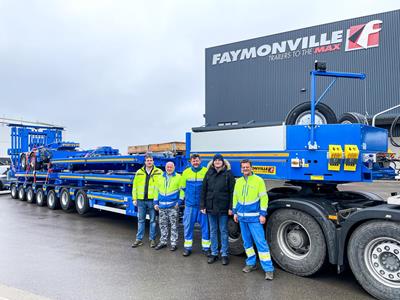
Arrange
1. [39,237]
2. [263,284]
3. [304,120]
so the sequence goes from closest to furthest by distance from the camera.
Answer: [263,284] → [304,120] → [39,237]

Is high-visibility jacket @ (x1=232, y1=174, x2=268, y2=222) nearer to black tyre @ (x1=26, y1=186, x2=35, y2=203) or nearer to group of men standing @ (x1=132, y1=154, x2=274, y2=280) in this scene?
group of men standing @ (x1=132, y1=154, x2=274, y2=280)

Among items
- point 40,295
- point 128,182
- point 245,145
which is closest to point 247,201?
point 245,145

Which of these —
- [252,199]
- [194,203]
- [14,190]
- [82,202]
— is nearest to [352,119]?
[252,199]

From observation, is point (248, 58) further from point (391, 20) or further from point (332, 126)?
point (332, 126)

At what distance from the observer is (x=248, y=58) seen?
2611 centimetres

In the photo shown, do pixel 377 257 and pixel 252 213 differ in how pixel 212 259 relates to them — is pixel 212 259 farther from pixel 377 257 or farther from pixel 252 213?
pixel 377 257

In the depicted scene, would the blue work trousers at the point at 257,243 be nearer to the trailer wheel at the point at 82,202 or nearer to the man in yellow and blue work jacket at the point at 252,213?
the man in yellow and blue work jacket at the point at 252,213

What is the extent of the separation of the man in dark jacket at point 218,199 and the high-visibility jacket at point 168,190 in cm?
83

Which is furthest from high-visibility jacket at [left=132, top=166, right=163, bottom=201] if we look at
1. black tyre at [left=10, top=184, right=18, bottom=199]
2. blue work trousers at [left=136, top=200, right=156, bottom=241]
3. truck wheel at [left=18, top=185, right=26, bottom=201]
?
black tyre at [left=10, top=184, right=18, bottom=199]

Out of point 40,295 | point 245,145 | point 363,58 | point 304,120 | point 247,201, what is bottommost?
point 40,295

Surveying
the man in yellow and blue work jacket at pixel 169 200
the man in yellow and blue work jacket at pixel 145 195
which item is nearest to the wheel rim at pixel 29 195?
the man in yellow and blue work jacket at pixel 145 195

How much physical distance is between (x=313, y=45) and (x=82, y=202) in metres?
19.3

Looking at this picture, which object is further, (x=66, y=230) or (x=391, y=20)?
(x=391, y=20)

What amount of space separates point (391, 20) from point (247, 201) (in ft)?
68.4
